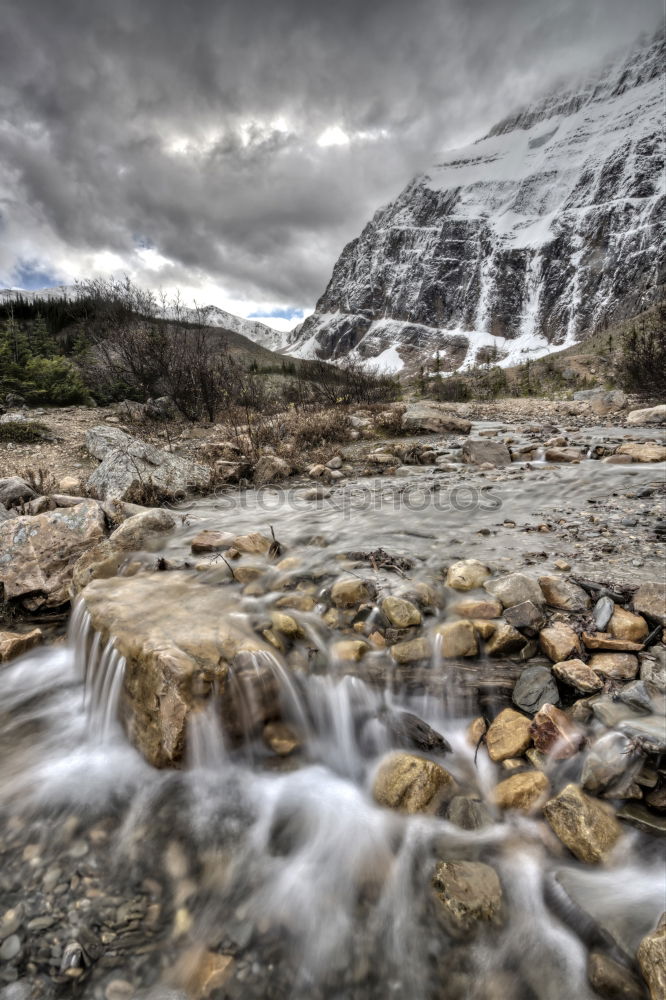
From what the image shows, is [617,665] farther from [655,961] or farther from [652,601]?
[655,961]

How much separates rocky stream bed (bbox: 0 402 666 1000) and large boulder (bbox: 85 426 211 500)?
1999 mm

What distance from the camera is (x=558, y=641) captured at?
274cm

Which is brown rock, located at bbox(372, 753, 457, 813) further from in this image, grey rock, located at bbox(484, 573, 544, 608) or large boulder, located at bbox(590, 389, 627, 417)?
large boulder, located at bbox(590, 389, 627, 417)

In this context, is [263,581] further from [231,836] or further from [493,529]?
[493,529]

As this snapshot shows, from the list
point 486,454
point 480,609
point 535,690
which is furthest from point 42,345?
point 535,690

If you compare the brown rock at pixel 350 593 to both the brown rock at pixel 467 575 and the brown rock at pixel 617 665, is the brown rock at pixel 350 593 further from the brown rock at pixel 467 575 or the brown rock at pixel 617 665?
the brown rock at pixel 617 665

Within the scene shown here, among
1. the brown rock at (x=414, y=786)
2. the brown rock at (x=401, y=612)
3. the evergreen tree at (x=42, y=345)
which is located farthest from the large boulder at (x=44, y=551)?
the evergreen tree at (x=42, y=345)

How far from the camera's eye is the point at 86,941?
1.68 m

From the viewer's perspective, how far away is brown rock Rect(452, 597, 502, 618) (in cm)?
310

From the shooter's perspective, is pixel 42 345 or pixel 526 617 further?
pixel 42 345

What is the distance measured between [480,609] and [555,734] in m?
0.99

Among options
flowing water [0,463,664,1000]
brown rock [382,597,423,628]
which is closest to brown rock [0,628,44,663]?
flowing water [0,463,664,1000]

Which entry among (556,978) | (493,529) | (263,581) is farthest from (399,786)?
(493,529)

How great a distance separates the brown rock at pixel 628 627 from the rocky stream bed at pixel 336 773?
0.02m
